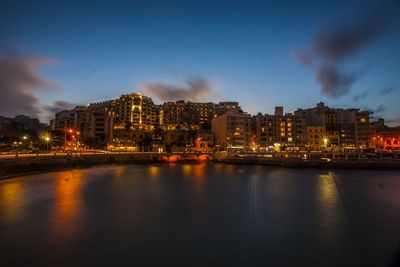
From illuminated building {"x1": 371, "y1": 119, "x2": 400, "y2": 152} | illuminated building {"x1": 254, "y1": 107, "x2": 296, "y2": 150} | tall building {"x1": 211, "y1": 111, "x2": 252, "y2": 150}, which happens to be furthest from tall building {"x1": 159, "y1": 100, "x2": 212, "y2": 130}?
illuminated building {"x1": 371, "y1": 119, "x2": 400, "y2": 152}

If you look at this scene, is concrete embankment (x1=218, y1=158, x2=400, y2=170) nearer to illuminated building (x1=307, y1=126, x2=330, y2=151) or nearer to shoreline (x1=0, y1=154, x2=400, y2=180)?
shoreline (x1=0, y1=154, x2=400, y2=180)

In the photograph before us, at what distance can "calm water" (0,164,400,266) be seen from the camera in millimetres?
11258

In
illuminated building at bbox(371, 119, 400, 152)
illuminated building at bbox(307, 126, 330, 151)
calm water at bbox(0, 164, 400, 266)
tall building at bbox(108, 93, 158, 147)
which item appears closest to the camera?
calm water at bbox(0, 164, 400, 266)

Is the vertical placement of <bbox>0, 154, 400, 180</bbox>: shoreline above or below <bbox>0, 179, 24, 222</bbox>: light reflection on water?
above

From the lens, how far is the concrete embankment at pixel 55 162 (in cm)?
3772

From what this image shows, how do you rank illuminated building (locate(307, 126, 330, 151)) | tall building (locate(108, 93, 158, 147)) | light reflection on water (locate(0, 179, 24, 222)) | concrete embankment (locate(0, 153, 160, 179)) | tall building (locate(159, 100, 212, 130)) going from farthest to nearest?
tall building (locate(159, 100, 212, 130)), tall building (locate(108, 93, 158, 147)), illuminated building (locate(307, 126, 330, 151)), concrete embankment (locate(0, 153, 160, 179)), light reflection on water (locate(0, 179, 24, 222))

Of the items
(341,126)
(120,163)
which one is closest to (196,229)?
(120,163)

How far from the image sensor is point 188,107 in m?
178

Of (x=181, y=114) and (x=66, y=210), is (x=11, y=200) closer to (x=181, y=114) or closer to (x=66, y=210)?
(x=66, y=210)

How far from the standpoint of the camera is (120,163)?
72.6m

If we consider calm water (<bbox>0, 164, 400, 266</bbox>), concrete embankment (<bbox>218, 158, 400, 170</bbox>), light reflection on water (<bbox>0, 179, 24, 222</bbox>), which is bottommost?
calm water (<bbox>0, 164, 400, 266</bbox>)

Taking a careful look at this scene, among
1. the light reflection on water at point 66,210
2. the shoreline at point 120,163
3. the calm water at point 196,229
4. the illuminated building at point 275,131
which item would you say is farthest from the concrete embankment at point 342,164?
the illuminated building at point 275,131

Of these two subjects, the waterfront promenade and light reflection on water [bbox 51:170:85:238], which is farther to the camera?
the waterfront promenade

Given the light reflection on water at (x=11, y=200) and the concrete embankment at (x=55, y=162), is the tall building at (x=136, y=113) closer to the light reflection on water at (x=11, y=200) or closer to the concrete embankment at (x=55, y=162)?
the concrete embankment at (x=55, y=162)
